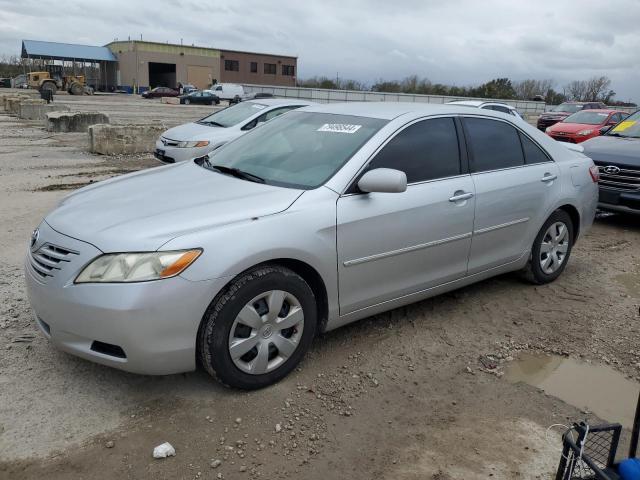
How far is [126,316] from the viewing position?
272 cm

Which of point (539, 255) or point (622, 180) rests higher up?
point (622, 180)

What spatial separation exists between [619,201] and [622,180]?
0.30 meters

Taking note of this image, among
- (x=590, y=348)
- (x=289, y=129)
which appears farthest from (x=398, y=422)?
(x=289, y=129)

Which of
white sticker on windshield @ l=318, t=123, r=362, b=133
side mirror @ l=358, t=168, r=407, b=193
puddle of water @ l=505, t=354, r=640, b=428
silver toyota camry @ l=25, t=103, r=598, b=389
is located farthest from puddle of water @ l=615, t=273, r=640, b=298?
white sticker on windshield @ l=318, t=123, r=362, b=133

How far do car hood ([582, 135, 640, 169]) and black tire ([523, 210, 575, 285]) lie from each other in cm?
299

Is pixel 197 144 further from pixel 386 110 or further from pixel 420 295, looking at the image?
pixel 420 295

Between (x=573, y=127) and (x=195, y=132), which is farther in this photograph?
(x=573, y=127)

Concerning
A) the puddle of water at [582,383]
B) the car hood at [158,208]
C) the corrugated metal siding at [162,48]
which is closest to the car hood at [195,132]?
the car hood at [158,208]

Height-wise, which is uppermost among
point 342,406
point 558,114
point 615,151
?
point 558,114

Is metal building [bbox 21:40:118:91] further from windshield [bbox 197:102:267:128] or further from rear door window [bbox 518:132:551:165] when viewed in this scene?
rear door window [bbox 518:132:551:165]

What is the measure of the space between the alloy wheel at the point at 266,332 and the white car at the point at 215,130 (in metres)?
6.82

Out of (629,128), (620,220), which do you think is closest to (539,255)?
(620,220)

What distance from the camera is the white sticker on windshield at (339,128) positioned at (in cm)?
390

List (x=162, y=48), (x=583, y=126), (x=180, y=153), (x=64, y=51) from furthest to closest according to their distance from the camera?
(x=162, y=48)
(x=64, y=51)
(x=583, y=126)
(x=180, y=153)
